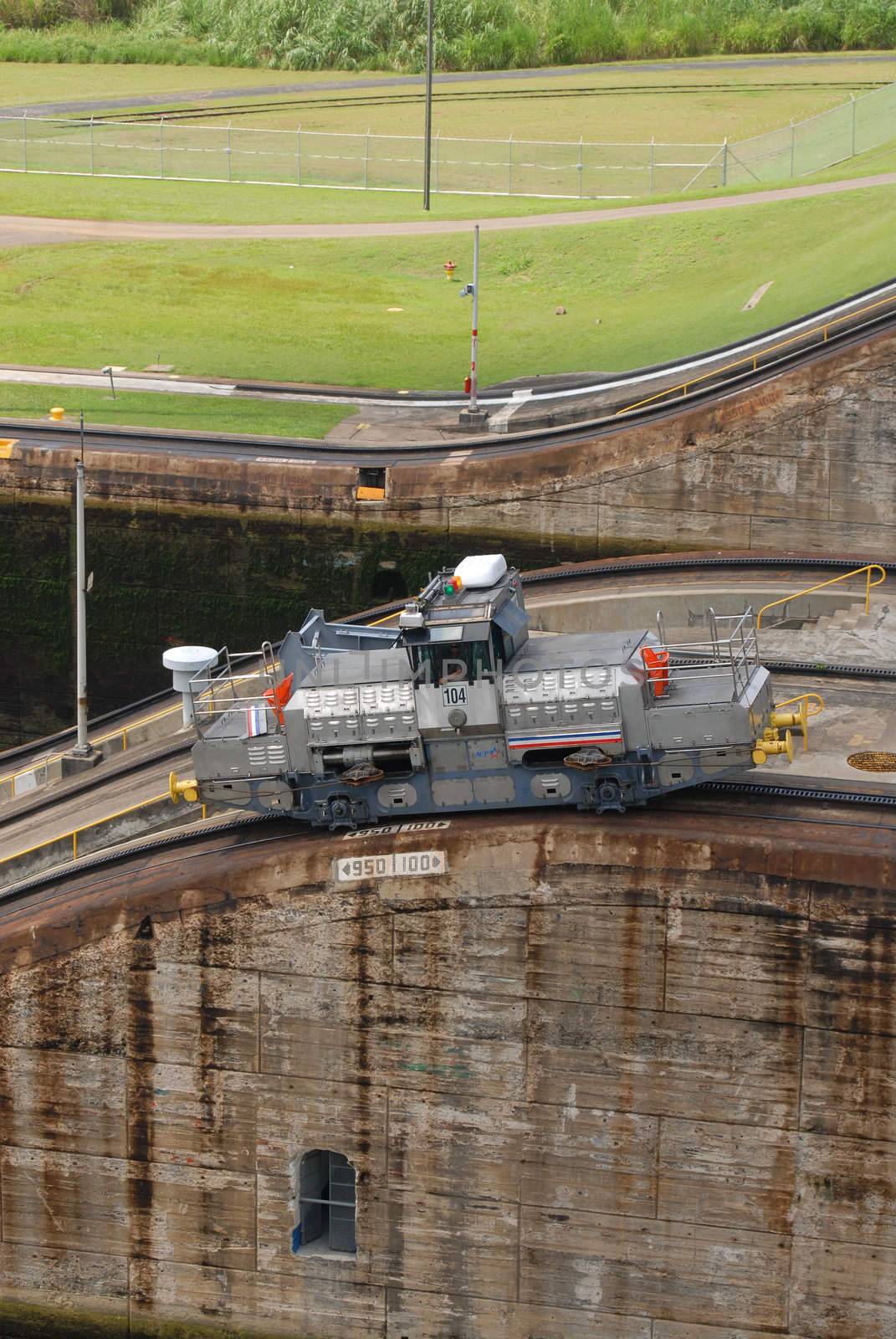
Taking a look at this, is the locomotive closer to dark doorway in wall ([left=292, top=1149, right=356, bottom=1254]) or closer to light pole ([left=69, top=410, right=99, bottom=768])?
dark doorway in wall ([left=292, top=1149, right=356, bottom=1254])

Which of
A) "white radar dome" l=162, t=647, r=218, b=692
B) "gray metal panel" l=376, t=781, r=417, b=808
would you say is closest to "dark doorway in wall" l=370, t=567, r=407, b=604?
"white radar dome" l=162, t=647, r=218, b=692

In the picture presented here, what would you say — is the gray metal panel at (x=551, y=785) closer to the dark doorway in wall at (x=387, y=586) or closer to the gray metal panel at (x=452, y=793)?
the gray metal panel at (x=452, y=793)

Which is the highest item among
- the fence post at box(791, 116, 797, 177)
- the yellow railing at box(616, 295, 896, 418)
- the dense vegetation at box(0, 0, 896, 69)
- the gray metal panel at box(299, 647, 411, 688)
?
the dense vegetation at box(0, 0, 896, 69)

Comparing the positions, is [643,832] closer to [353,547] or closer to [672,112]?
[353,547]

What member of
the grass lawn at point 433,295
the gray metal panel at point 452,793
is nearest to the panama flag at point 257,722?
the gray metal panel at point 452,793

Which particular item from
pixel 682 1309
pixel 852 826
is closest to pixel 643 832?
pixel 852 826

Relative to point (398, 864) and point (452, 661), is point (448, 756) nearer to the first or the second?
point (452, 661)
